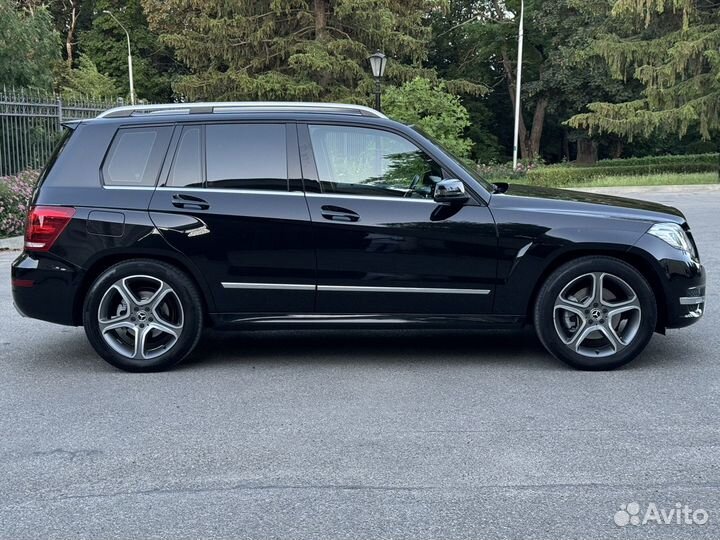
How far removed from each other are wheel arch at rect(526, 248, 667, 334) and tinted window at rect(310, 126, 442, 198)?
995 mm

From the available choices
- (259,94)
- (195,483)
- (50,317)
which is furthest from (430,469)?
(259,94)

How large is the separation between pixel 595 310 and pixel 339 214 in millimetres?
1897

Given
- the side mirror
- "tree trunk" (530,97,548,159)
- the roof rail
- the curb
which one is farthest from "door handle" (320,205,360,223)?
"tree trunk" (530,97,548,159)

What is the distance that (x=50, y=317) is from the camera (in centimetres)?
575

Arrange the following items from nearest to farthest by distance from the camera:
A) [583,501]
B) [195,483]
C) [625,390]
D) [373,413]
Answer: [583,501] < [195,483] < [373,413] < [625,390]

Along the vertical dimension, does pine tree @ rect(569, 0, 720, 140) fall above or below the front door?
Answer: above

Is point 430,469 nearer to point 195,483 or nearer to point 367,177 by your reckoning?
point 195,483

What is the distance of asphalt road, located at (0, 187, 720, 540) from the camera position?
11.3 feet

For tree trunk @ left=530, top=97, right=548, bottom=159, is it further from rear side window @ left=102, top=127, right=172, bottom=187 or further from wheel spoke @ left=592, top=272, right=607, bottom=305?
rear side window @ left=102, top=127, right=172, bottom=187

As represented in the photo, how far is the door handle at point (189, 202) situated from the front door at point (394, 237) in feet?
2.43

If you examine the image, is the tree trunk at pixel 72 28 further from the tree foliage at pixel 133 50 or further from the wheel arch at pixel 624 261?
the wheel arch at pixel 624 261

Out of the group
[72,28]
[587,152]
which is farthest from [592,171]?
[72,28]

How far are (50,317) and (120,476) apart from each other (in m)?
2.21

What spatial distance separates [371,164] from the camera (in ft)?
18.7
